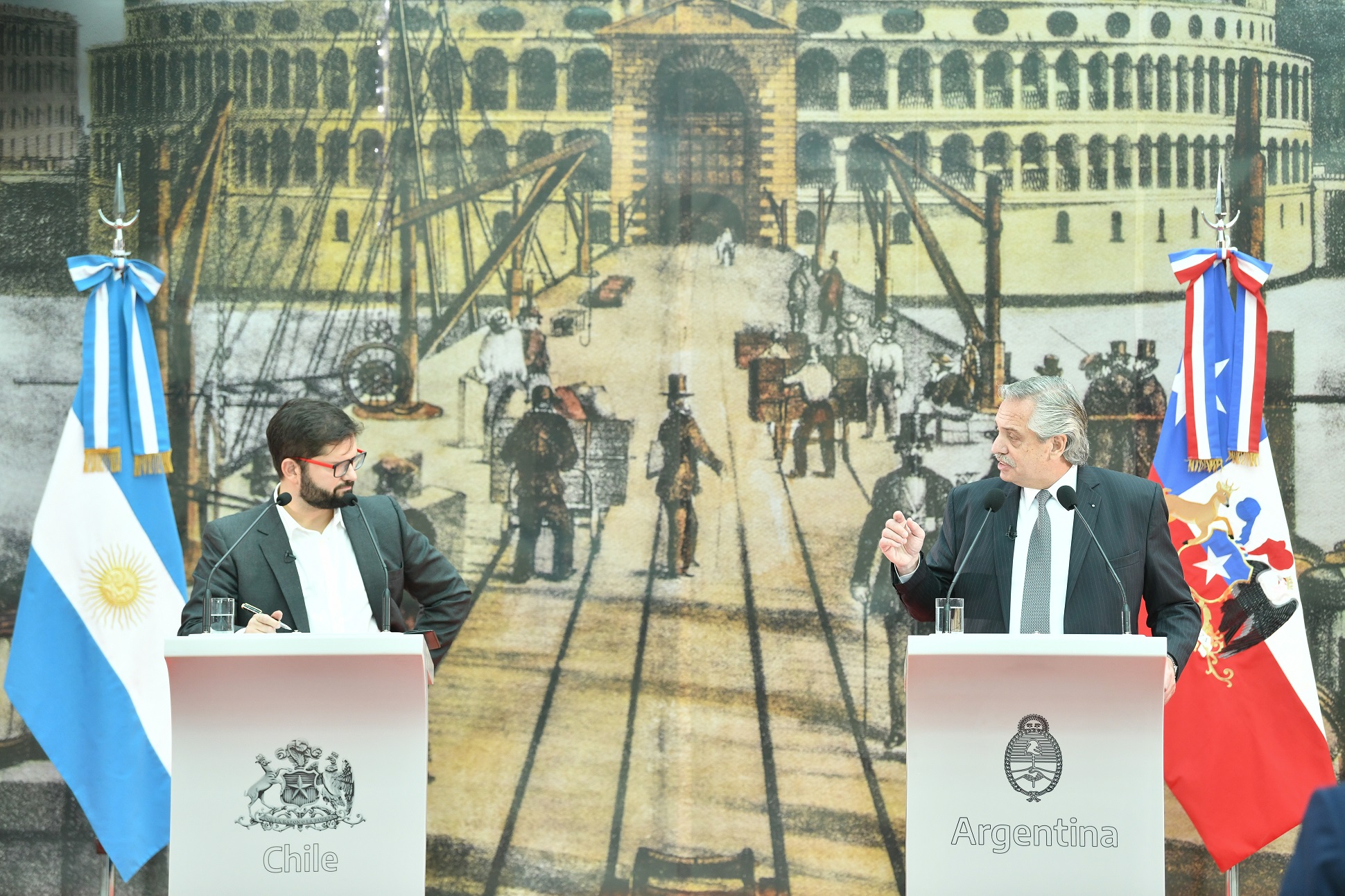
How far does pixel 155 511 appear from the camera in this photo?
4.41 m

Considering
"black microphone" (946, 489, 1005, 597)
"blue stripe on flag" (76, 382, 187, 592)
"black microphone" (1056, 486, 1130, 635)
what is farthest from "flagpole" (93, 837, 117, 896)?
"black microphone" (1056, 486, 1130, 635)

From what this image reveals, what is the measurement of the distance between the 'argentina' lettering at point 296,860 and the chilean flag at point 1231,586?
2.87m

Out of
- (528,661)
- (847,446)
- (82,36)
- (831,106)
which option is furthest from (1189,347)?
(82,36)

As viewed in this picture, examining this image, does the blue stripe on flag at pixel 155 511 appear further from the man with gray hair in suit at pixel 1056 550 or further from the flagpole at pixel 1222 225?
the flagpole at pixel 1222 225

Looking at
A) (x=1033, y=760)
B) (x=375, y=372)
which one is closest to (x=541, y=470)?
(x=375, y=372)

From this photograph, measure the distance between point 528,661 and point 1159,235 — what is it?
2.92m

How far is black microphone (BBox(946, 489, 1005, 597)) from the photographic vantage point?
3.00m

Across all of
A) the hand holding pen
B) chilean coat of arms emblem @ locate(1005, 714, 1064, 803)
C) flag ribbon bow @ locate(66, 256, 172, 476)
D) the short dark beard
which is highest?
flag ribbon bow @ locate(66, 256, 172, 476)

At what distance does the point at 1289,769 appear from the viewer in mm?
4277

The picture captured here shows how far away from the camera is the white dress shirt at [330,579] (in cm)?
321

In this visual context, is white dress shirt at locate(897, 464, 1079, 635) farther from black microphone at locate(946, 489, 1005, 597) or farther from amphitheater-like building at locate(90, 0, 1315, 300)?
amphitheater-like building at locate(90, 0, 1315, 300)

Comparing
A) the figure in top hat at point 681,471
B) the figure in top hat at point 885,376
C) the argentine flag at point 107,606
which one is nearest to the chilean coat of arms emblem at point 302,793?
the argentine flag at point 107,606

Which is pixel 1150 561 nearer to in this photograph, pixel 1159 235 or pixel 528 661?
pixel 1159 235

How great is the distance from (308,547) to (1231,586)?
10.1 feet
